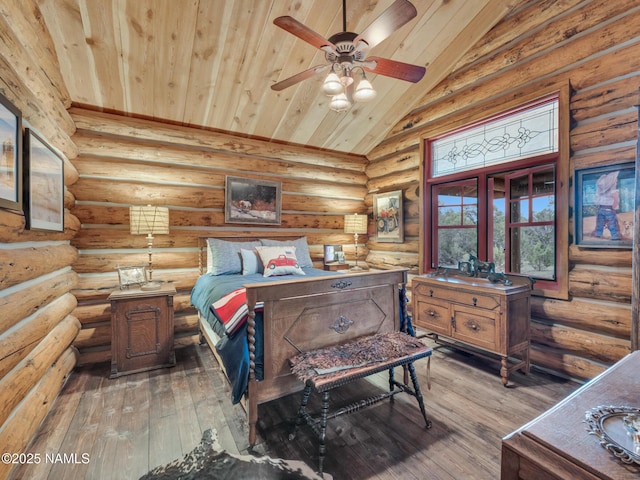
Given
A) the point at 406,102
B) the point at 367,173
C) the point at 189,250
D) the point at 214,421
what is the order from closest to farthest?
1. the point at 214,421
2. the point at 189,250
3. the point at 406,102
4. the point at 367,173

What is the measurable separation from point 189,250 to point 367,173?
325 cm

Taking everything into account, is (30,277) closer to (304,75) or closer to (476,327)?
(304,75)

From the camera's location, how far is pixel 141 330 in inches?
118

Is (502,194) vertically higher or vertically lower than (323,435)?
higher

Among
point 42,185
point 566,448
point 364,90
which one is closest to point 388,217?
point 364,90

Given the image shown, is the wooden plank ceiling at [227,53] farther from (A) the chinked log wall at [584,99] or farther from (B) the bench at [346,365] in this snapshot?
(B) the bench at [346,365]

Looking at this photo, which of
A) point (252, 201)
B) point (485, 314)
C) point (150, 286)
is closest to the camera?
point (485, 314)

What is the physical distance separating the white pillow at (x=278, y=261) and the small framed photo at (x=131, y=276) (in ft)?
4.28

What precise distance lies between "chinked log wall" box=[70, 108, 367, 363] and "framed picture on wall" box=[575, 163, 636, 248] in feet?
10.8

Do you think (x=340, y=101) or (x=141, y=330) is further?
(x=141, y=330)

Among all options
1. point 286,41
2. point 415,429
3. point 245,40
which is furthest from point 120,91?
point 415,429

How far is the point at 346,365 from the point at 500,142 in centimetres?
310

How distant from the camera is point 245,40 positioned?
9.50 feet

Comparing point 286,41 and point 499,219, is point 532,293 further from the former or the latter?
point 286,41
